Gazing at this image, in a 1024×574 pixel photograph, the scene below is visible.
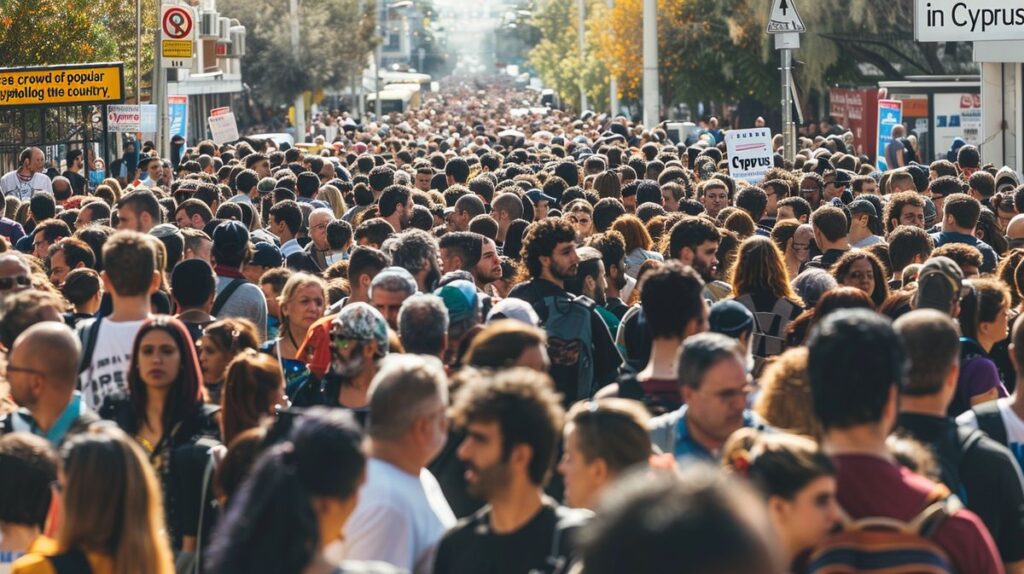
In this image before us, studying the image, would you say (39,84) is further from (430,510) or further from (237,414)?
(430,510)

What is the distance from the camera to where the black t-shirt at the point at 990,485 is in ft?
15.1

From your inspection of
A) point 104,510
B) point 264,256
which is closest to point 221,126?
point 264,256

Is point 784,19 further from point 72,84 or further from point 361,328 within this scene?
point 361,328

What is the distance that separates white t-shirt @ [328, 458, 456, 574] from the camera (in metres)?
4.43

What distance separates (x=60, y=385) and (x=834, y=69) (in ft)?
128

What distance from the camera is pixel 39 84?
21.7 metres

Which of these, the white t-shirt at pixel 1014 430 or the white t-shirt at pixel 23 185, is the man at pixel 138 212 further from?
the white t-shirt at pixel 23 185

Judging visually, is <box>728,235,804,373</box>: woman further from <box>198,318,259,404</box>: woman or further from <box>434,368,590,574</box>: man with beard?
<box>434,368,590,574</box>: man with beard

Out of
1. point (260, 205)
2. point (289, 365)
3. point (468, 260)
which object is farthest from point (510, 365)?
point (260, 205)

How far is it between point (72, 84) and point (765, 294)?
15.5 meters

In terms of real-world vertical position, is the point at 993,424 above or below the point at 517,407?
below

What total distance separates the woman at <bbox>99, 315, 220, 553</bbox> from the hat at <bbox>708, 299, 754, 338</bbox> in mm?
1901

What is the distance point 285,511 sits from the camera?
330 centimetres

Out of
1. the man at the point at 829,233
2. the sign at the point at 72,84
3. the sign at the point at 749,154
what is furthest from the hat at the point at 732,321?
the sign at the point at 72,84
